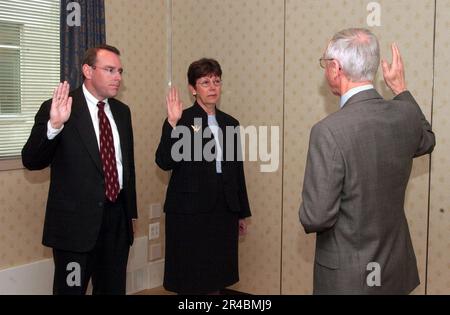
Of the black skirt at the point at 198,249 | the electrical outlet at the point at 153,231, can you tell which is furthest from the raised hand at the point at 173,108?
the electrical outlet at the point at 153,231

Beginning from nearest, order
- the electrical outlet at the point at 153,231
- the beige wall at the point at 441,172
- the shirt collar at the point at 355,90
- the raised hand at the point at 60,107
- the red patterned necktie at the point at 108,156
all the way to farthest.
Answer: the shirt collar at the point at 355,90 → the raised hand at the point at 60,107 → the red patterned necktie at the point at 108,156 → the beige wall at the point at 441,172 → the electrical outlet at the point at 153,231

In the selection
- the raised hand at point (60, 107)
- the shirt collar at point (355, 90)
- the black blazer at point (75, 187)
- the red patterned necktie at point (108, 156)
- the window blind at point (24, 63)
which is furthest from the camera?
the window blind at point (24, 63)

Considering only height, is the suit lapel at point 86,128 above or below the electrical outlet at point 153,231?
above

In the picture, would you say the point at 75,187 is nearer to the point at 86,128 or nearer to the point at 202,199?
the point at 86,128

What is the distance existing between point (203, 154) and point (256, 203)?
742mm

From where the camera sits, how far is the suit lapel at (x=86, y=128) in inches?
109

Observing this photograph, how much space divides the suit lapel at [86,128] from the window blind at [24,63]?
0.60 metres

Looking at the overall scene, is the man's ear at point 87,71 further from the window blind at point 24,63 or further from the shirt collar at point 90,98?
Answer: the window blind at point 24,63

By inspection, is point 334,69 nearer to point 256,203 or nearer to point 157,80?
point 256,203

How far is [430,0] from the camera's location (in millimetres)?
3018

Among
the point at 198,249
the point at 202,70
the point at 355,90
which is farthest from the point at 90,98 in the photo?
the point at 355,90

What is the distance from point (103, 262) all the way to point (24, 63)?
1359 mm

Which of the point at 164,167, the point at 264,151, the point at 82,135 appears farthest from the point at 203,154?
the point at 82,135

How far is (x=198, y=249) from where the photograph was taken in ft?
10.9
